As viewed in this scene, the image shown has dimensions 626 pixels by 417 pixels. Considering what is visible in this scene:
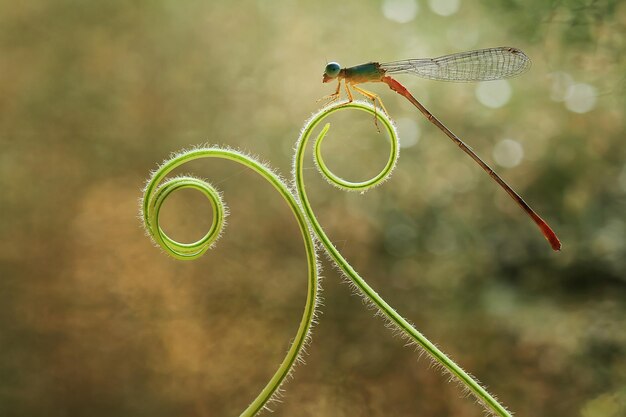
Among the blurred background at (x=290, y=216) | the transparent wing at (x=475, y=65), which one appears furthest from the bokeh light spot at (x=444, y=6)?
the transparent wing at (x=475, y=65)

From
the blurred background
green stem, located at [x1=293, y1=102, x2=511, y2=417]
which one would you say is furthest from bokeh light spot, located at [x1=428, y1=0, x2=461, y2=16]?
green stem, located at [x1=293, y1=102, x2=511, y2=417]

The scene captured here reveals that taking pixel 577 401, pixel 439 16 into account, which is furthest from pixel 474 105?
pixel 577 401

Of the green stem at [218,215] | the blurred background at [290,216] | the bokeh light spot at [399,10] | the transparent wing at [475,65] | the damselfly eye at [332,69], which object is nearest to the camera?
the green stem at [218,215]

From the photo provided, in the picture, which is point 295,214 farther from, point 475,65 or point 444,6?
point 444,6

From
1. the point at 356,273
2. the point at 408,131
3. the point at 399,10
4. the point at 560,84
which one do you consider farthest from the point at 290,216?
the point at 356,273

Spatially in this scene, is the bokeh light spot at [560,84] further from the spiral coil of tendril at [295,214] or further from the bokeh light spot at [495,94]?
the spiral coil of tendril at [295,214]

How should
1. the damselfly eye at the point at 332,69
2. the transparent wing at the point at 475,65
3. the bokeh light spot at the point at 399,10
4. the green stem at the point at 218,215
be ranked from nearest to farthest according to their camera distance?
the green stem at the point at 218,215
the damselfly eye at the point at 332,69
the transparent wing at the point at 475,65
the bokeh light spot at the point at 399,10
